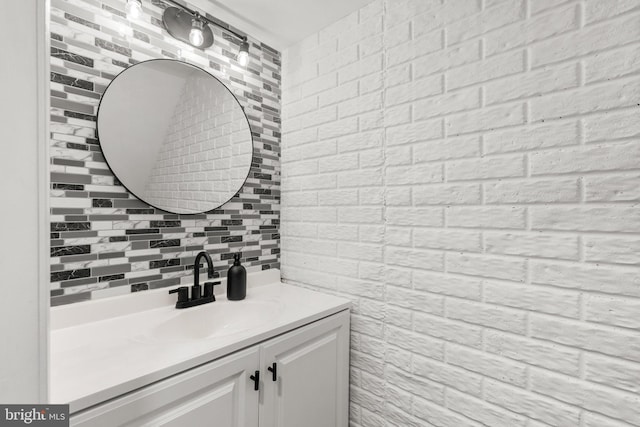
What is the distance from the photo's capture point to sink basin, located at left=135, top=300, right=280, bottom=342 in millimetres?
1240

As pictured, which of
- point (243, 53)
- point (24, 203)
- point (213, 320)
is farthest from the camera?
point (243, 53)

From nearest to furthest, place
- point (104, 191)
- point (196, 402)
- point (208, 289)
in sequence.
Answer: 1. point (196, 402)
2. point (104, 191)
3. point (208, 289)

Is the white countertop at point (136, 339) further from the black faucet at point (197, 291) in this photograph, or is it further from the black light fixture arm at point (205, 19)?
the black light fixture arm at point (205, 19)

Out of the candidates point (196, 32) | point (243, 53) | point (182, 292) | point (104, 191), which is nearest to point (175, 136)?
point (104, 191)

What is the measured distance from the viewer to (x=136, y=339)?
104cm

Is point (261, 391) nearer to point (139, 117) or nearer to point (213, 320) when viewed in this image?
point (213, 320)

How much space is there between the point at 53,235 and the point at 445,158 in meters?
1.50

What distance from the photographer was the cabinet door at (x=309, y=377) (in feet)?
3.69

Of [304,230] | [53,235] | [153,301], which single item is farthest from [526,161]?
[53,235]

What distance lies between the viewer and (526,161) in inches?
40.2

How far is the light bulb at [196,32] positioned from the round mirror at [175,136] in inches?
4.6
